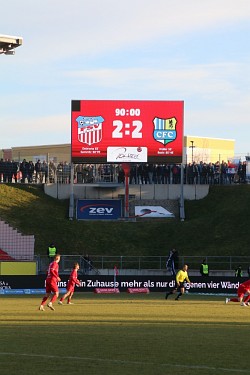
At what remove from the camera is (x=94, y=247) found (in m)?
59.8

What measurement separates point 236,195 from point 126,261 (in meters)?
14.1

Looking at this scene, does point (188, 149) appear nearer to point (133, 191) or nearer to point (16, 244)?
point (133, 191)

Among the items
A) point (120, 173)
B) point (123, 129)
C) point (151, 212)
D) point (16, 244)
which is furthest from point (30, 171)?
point (16, 244)

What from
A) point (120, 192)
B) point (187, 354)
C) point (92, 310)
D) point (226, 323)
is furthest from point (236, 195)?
point (187, 354)

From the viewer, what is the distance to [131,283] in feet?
153

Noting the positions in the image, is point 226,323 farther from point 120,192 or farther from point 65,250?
point 120,192

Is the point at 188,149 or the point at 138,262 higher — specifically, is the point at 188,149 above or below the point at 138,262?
above

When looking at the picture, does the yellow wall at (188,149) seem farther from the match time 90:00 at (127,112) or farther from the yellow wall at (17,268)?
the yellow wall at (17,268)

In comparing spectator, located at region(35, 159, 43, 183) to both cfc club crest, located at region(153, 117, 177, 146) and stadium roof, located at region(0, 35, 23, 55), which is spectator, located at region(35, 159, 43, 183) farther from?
stadium roof, located at region(0, 35, 23, 55)

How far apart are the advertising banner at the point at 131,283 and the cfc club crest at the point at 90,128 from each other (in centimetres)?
1586

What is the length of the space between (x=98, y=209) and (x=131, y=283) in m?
18.9

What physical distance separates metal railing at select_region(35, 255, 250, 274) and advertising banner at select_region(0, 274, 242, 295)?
18.4 feet

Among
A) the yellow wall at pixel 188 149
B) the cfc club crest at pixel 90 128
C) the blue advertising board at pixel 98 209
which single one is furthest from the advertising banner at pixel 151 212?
the yellow wall at pixel 188 149

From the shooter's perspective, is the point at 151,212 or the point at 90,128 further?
the point at 151,212
